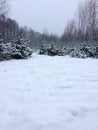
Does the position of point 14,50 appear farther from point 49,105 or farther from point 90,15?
point 90,15

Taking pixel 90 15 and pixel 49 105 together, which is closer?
pixel 49 105

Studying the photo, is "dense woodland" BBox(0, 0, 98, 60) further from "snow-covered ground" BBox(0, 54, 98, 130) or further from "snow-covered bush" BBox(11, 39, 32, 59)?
"snow-covered ground" BBox(0, 54, 98, 130)

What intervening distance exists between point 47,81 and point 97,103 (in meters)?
1.74

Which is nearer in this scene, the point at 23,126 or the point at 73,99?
the point at 23,126

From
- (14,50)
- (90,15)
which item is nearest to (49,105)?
(14,50)

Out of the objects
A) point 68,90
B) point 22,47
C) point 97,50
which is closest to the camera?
point 68,90

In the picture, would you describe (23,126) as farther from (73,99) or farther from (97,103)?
(97,103)

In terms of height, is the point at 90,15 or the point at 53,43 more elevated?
the point at 90,15

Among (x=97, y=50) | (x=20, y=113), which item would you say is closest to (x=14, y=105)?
(x=20, y=113)

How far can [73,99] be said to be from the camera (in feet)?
10.5

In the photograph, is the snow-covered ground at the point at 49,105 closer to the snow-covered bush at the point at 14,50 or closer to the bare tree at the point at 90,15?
the snow-covered bush at the point at 14,50

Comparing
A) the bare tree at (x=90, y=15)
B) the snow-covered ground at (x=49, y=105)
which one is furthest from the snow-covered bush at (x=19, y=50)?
the bare tree at (x=90, y=15)

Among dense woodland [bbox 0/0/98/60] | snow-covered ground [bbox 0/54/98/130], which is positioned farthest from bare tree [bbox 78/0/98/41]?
snow-covered ground [bbox 0/54/98/130]

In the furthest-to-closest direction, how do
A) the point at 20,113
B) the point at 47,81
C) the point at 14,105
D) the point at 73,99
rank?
1. the point at 47,81
2. the point at 73,99
3. the point at 14,105
4. the point at 20,113
